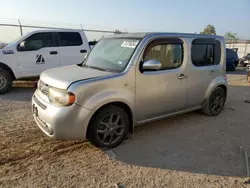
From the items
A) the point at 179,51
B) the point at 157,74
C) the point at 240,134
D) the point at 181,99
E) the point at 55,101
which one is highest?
the point at 179,51

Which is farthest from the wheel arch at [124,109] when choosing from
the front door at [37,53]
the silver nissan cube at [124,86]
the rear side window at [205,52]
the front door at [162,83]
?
the front door at [37,53]

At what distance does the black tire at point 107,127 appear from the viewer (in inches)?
130

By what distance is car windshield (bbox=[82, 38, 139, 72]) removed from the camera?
11.9ft

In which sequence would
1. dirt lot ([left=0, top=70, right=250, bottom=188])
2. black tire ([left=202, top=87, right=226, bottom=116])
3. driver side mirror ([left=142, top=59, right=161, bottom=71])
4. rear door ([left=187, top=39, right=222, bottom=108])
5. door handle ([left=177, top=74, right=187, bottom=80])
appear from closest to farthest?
dirt lot ([left=0, top=70, right=250, bottom=188]), driver side mirror ([left=142, top=59, right=161, bottom=71]), door handle ([left=177, top=74, right=187, bottom=80]), rear door ([left=187, top=39, right=222, bottom=108]), black tire ([left=202, top=87, right=226, bottom=116])

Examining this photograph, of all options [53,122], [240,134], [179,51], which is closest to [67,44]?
[179,51]

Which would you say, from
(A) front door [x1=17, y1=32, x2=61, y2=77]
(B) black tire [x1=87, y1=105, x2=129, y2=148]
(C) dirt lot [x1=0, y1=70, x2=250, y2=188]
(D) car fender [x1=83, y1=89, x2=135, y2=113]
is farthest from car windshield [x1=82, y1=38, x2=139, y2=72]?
(A) front door [x1=17, y1=32, x2=61, y2=77]

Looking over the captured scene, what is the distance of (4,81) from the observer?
680cm

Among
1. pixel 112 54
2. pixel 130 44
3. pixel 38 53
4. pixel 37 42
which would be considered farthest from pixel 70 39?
pixel 130 44

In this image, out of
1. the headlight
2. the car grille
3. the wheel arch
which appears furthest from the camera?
the car grille

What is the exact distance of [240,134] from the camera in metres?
4.27

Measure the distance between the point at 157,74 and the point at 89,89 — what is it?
1.30 metres

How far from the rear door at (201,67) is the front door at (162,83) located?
0.26 m

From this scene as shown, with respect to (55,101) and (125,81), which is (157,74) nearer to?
(125,81)

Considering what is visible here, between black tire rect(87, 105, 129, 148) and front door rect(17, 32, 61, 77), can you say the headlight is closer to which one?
black tire rect(87, 105, 129, 148)
